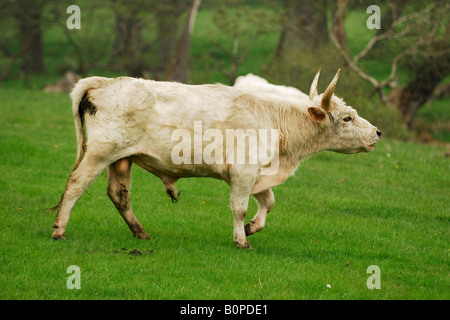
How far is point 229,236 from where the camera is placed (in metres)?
9.21

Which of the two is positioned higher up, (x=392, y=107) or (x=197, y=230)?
(x=392, y=107)

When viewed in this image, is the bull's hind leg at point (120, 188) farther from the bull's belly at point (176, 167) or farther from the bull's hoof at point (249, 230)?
the bull's hoof at point (249, 230)

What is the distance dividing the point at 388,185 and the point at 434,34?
13568 mm

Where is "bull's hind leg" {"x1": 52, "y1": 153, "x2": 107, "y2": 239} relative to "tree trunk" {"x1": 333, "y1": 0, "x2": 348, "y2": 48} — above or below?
below

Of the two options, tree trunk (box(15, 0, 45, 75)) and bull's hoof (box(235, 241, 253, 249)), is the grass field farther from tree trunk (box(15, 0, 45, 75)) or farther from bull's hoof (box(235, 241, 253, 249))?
tree trunk (box(15, 0, 45, 75))

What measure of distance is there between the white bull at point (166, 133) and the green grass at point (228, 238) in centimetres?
64

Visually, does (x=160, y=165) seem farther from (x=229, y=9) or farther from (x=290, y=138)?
(x=229, y=9)

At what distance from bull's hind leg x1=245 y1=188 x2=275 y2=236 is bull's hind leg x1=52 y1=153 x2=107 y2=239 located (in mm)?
2203

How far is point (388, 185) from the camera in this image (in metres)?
12.8

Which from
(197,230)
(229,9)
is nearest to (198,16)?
(229,9)

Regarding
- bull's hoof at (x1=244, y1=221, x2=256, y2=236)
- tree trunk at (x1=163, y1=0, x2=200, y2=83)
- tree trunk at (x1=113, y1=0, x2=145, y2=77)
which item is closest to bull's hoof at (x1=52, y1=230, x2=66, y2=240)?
bull's hoof at (x1=244, y1=221, x2=256, y2=236)

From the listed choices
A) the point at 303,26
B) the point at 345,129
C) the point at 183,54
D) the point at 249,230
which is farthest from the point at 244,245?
the point at 303,26

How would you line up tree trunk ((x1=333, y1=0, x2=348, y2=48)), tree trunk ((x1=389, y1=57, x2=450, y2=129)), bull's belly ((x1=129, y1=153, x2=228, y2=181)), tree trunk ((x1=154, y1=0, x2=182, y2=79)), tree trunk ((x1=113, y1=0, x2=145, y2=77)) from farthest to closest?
tree trunk ((x1=154, y1=0, x2=182, y2=79)) < tree trunk ((x1=113, y1=0, x2=145, y2=77)) < tree trunk ((x1=333, y1=0, x2=348, y2=48)) < tree trunk ((x1=389, y1=57, x2=450, y2=129)) < bull's belly ((x1=129, y1=153, x2=228, y2=181))

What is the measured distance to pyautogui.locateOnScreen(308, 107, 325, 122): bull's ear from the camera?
29.0 ft
